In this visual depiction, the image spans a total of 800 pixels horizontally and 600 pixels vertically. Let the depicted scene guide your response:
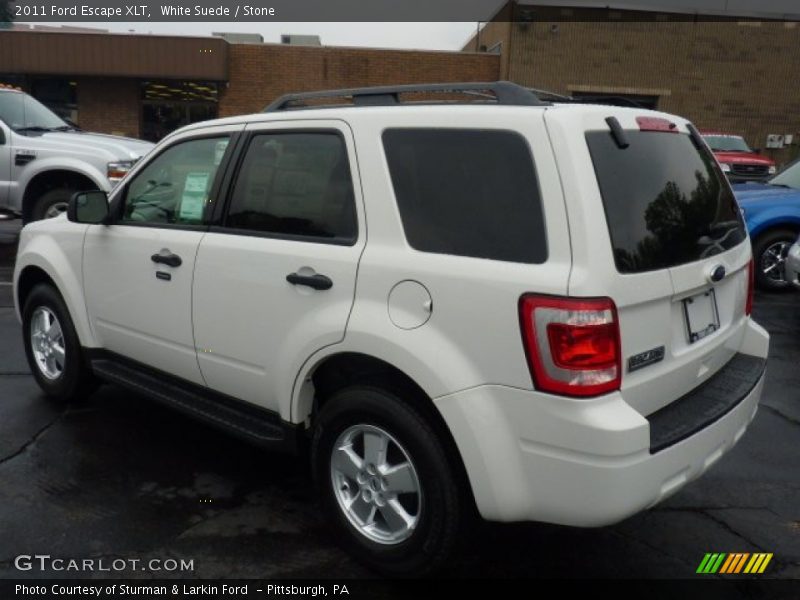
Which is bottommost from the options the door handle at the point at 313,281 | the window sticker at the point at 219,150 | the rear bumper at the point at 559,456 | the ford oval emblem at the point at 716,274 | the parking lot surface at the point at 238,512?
the parking lot surface at the point at 238,512

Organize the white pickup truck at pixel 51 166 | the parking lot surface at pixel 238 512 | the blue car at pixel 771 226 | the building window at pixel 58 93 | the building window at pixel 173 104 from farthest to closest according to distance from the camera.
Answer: the building window at pixel 173 104, the building window at pixel 58 93, the white pickup truck at pixel 51 166, the blue car at pixel 771 226, the parking lot surface at pixel 238 512

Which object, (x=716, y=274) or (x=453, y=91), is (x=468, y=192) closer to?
(x=453, y=91)

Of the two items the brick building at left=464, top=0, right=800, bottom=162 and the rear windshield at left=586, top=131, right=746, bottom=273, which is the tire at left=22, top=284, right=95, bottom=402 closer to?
the rear windshield at left=586, top=131, right=746, bottom=273

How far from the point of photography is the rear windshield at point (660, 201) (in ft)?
7.97

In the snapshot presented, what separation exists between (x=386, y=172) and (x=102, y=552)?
1.93 meters

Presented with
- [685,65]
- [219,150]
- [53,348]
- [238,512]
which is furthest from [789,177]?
[685,65]

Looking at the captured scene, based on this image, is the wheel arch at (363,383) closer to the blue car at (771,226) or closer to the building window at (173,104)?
the blue car at (771,226)

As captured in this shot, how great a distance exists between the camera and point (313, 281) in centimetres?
283

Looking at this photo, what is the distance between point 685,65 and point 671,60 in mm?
514

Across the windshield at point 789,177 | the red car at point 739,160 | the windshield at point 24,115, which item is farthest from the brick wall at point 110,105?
the windshield at point 789,177

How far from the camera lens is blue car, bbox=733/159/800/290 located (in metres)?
8.03

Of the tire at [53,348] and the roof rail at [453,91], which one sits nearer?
the roof rail at [453,91]

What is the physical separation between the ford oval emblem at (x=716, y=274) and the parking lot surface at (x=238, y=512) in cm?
118

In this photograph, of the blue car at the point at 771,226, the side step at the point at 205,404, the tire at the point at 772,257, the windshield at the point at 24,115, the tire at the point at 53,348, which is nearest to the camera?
the side step at the point at 205,404
